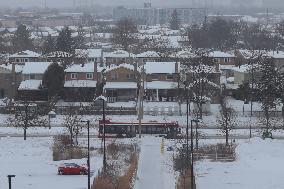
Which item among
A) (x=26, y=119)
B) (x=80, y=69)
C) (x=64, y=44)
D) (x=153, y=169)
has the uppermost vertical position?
(x=64, y=44)

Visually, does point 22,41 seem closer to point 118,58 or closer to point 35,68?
point 118,58

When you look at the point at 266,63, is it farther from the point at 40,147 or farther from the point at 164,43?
the point at 164,43

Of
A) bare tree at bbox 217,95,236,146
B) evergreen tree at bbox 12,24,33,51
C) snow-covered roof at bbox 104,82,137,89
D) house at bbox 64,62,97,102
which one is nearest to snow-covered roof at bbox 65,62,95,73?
house at bbox 64,62,97,102

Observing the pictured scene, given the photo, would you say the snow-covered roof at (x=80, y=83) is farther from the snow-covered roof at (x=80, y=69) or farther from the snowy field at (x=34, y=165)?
the snowy field at (x=34, y=165)

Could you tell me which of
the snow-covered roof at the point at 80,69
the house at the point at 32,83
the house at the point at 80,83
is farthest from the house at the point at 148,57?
the house at the point at 32,83

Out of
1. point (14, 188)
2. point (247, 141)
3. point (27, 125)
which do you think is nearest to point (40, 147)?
point (27, 125)

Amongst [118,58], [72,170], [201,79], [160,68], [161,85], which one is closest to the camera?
[72,170]

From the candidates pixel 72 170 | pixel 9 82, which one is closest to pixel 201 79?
pixel 9 82
